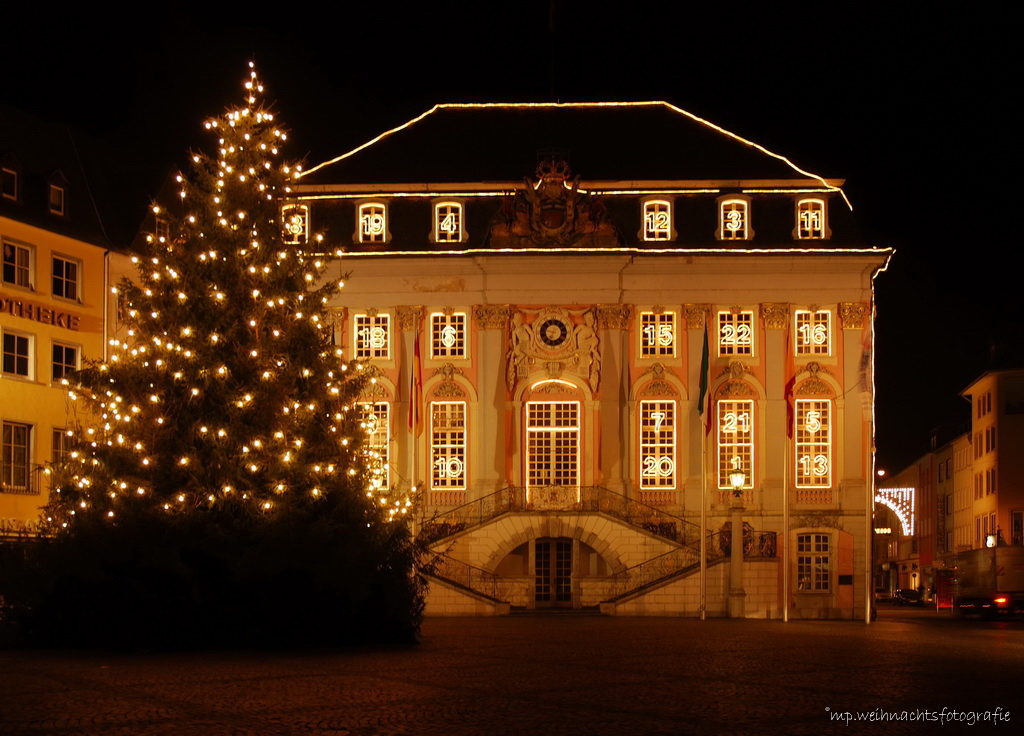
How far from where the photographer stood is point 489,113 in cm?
5584

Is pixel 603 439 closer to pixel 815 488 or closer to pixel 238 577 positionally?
pixel 815 488

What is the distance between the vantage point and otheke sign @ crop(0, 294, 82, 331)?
42156mm

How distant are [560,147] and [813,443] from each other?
12782 mm

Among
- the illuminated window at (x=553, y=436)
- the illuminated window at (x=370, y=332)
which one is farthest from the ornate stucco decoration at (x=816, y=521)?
the illuminated window at (x=370, y=332)

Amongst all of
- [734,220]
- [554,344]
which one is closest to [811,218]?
[734,220]

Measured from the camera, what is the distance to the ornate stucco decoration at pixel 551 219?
→ 1961 inches

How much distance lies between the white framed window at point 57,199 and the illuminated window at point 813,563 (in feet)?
78.2

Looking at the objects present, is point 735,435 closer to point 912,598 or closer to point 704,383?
point 704,383

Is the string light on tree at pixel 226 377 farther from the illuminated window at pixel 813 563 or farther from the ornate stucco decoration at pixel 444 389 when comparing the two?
the illuminated window at pixel 813 563

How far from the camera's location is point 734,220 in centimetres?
5069

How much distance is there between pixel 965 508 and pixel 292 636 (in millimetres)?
73343

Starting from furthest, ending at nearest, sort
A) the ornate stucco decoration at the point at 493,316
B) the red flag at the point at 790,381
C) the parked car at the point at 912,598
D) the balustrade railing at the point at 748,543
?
the parked car at the point at 912,598 < the ornate stucco decoration at the point at 493,316 < the balustrade railing at the point at 748,543 < the red flag at the point at 790,381

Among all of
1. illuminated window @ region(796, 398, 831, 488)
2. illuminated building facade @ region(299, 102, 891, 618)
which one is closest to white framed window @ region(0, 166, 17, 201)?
illuminated building facade @ region(299, 102, 891, 618)

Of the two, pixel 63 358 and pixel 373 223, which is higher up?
pixel 373 223
